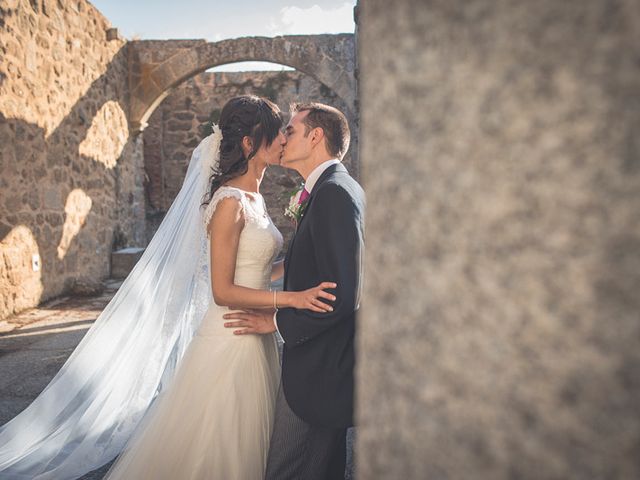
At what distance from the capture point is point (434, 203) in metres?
0.42

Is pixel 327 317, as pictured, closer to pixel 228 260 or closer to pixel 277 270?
pixel 228 260

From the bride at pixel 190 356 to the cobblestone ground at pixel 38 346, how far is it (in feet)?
1.05

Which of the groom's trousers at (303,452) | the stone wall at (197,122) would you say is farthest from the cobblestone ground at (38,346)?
the stone wall at (197,122)

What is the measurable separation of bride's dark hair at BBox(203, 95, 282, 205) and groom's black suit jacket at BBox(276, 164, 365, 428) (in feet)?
2.37

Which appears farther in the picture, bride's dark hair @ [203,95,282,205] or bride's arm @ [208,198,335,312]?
bride's dark hair @ [203,95,282,205]

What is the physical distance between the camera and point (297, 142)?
6.33 ft

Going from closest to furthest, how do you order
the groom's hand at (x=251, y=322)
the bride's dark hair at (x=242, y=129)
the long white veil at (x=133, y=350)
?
1. the groom's hand at (x=251, y=322)
2. the bride's dark hair at (x=242, y=129)
3. the long white veil at (x=133, y=350)

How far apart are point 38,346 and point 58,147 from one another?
3315 mm

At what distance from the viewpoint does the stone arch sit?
7.91 metres

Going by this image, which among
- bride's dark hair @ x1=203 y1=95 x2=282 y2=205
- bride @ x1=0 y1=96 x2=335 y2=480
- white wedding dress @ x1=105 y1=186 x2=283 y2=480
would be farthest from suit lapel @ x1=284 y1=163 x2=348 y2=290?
bride's dark hair @ x1=203 y1=95 x2=282 y2=205

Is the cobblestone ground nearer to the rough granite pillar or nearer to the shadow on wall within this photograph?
the shadow on wall

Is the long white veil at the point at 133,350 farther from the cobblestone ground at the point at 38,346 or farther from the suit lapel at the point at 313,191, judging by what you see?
the suit lapel at the point at 313,191

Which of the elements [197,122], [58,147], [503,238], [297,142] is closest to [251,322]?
[297,142]

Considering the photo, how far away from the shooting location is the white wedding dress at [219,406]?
181 centimetres
